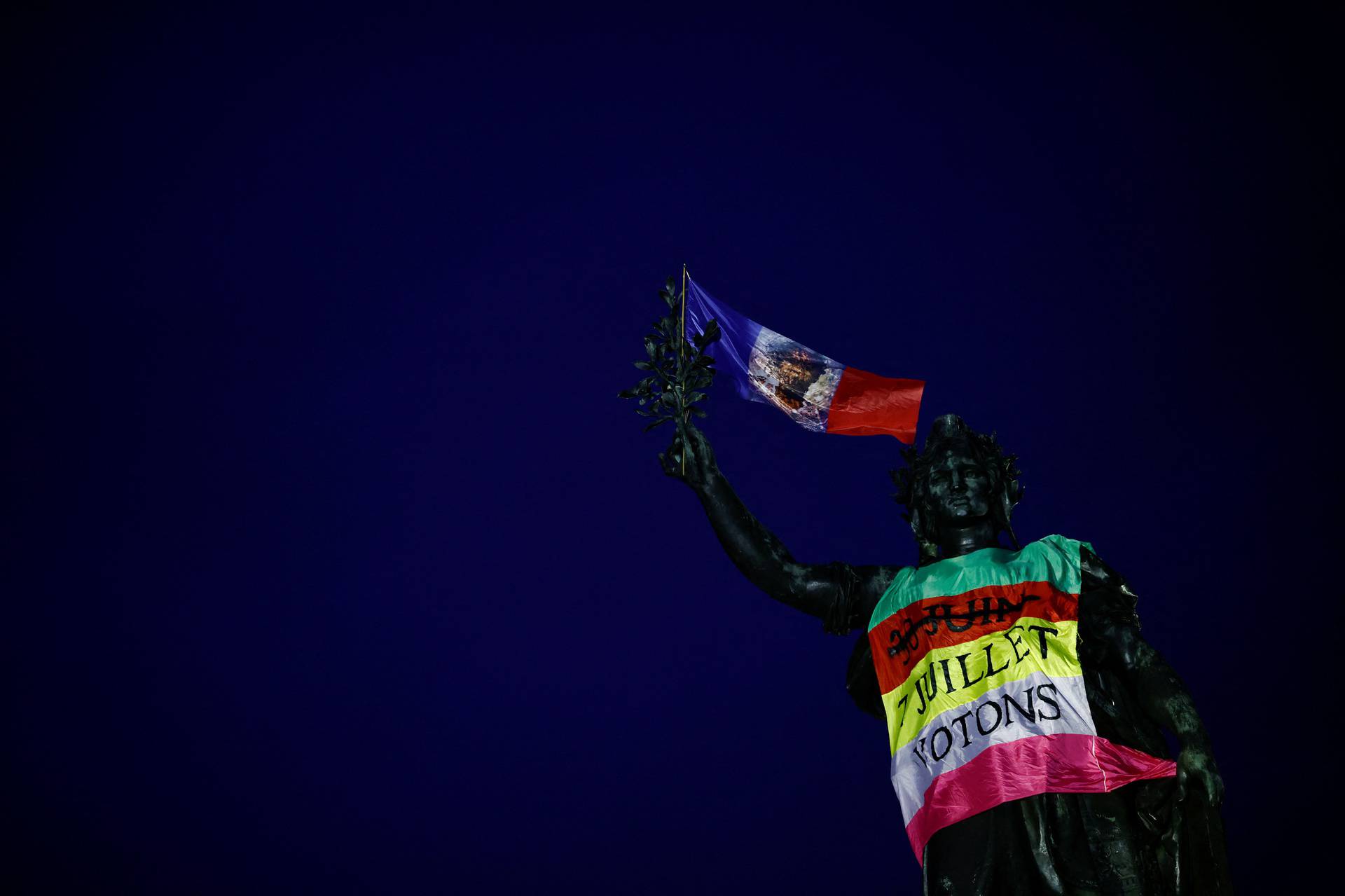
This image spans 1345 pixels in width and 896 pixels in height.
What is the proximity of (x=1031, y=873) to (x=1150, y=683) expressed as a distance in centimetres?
168

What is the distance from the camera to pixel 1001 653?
1023cm

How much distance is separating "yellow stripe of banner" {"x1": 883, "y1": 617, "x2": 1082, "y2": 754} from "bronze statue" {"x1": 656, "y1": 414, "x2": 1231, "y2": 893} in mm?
12

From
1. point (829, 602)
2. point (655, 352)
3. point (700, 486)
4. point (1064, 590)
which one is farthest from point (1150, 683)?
point (655, 352)

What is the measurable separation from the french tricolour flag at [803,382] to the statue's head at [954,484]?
416 millimetres

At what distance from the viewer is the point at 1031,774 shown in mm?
9648

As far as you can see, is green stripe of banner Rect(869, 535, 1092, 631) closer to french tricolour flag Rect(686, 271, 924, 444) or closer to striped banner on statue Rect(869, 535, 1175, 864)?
striped banner on statue Rect(869, 535, 1175, 864)

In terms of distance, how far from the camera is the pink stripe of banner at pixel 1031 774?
9.59 metres

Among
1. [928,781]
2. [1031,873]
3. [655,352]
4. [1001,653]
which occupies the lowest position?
[1031,873]

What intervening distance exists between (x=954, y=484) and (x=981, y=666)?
1.62m

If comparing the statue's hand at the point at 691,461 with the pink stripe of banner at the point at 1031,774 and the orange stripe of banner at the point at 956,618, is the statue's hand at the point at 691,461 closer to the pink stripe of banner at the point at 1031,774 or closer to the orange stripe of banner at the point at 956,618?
the orange stripe of banner at the point at 956,618

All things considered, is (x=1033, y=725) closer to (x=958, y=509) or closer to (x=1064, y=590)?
(x=1064, y=590)

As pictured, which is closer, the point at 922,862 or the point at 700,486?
the point at 922,862

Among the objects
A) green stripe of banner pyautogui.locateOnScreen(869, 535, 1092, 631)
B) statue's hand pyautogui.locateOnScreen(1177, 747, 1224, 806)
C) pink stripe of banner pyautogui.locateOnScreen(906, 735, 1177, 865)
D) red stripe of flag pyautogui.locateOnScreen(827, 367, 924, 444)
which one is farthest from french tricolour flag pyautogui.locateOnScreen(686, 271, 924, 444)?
statue's hand pyautogui.locateOnScreen(1177, 747, 1224, 806)

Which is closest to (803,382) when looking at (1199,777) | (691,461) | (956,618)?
(691,461)
